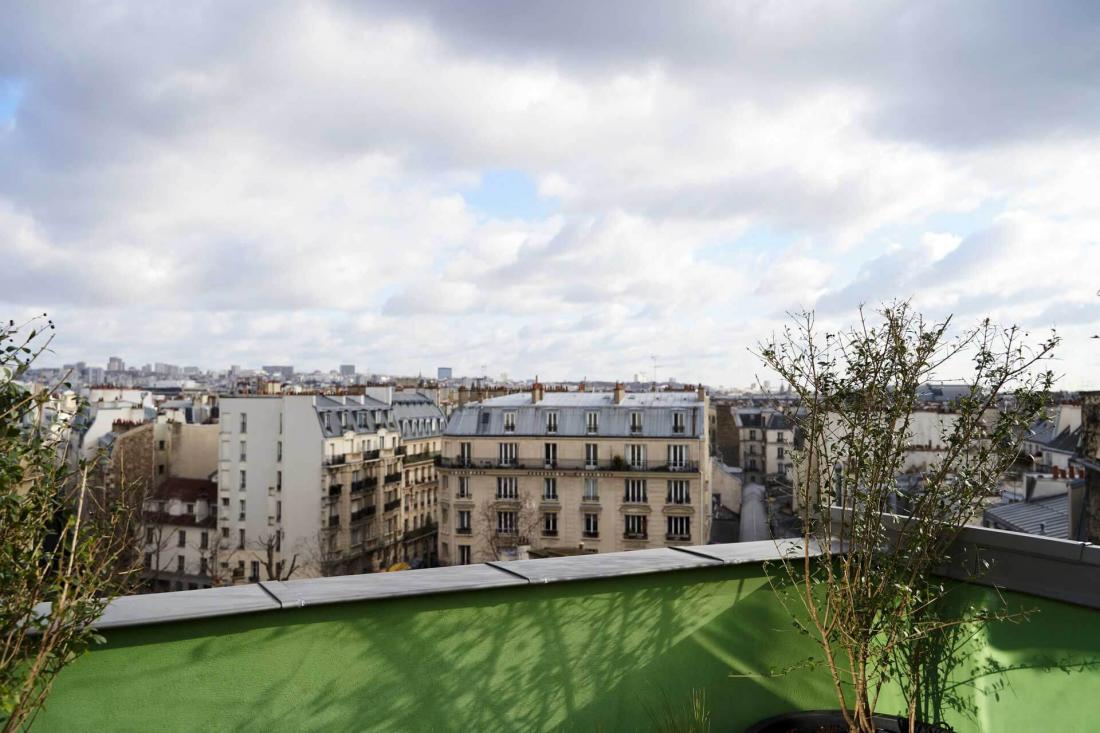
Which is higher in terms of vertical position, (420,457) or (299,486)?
(420,457)

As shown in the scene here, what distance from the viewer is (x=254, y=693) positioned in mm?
2467

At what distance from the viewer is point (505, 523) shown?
27.0 meters

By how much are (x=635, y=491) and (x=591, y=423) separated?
2.86 meters

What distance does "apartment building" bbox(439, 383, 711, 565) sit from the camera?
25859 mm

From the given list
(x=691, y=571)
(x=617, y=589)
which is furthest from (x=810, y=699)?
(x=617, y=589)

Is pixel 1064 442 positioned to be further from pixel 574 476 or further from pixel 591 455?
pixel 574 476

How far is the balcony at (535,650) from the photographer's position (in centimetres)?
234

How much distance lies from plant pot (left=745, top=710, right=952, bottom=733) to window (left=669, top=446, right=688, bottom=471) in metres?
23.0

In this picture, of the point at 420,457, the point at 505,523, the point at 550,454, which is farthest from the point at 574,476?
the point at 420,457

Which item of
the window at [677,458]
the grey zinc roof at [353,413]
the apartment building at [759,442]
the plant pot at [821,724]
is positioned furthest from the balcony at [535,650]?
the apartment building at [759,442]

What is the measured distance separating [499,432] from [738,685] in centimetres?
2427

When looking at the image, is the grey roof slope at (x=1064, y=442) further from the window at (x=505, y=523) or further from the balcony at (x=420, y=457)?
the balcony at (x=420, y=457)

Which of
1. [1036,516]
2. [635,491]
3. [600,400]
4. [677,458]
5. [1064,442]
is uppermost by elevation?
[600,400]

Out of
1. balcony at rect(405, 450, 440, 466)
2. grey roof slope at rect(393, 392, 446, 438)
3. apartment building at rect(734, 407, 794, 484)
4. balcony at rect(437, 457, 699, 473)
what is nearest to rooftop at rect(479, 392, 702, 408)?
balcony at rect(437, 457, 699, 473)
